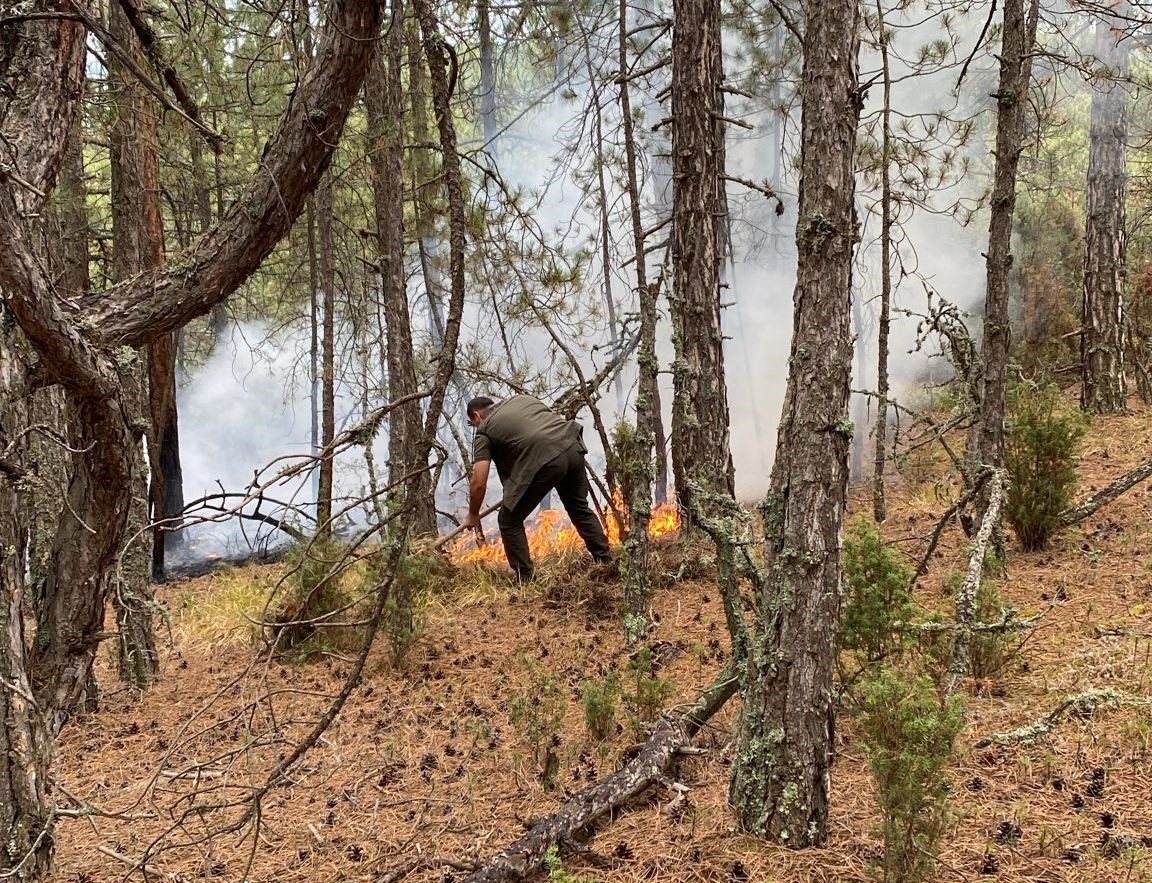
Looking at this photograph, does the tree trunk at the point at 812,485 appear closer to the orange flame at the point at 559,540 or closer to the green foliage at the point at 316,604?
the green foliage at the point at 316,604

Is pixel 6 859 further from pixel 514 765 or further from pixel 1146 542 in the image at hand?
pixel 1146 542

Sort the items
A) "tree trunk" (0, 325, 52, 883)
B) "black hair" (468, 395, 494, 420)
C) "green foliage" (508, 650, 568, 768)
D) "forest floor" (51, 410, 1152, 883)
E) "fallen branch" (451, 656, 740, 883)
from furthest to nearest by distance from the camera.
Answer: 1. "black hair" (468, 395, 494, 420)
2. "green foliage" (508, 650, 568, 768)
3. "fallen branch" (451, 656, 740, 883)
4. "forest floor" (51, 410, 1152, 883)
5. "tree trunk" (0, 325, 52, 883)

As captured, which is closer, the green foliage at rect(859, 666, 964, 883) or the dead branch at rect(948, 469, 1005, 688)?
the green foliage at rect(859, 666, 964, 883)

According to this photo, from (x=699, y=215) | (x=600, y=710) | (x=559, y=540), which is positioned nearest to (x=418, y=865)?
(x=600, y=710)

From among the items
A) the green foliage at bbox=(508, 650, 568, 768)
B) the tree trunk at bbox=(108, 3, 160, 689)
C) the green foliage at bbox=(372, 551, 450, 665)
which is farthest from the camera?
the green foliage at bbox=(372, 551, 450, 665)

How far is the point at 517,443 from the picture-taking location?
246 inches

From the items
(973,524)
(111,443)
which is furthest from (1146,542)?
(111,443)

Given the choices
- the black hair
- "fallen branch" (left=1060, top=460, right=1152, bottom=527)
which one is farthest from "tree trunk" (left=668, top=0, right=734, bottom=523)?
"fallen branch" (left=1060, top=460, right=1152, bottom=527)

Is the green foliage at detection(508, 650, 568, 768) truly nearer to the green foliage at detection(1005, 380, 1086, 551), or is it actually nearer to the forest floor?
the forest floor

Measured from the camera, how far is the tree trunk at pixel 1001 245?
442 centimetres

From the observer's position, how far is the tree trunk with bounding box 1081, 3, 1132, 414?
8617mm

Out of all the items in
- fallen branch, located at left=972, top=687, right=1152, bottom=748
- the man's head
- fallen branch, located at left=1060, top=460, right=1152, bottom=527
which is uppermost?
the man's head

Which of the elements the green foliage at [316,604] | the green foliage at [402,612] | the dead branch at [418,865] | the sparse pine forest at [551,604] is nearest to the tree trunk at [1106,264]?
the sparse pine forest at [551,604]

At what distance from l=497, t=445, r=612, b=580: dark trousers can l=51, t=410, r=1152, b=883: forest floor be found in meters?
0.45
